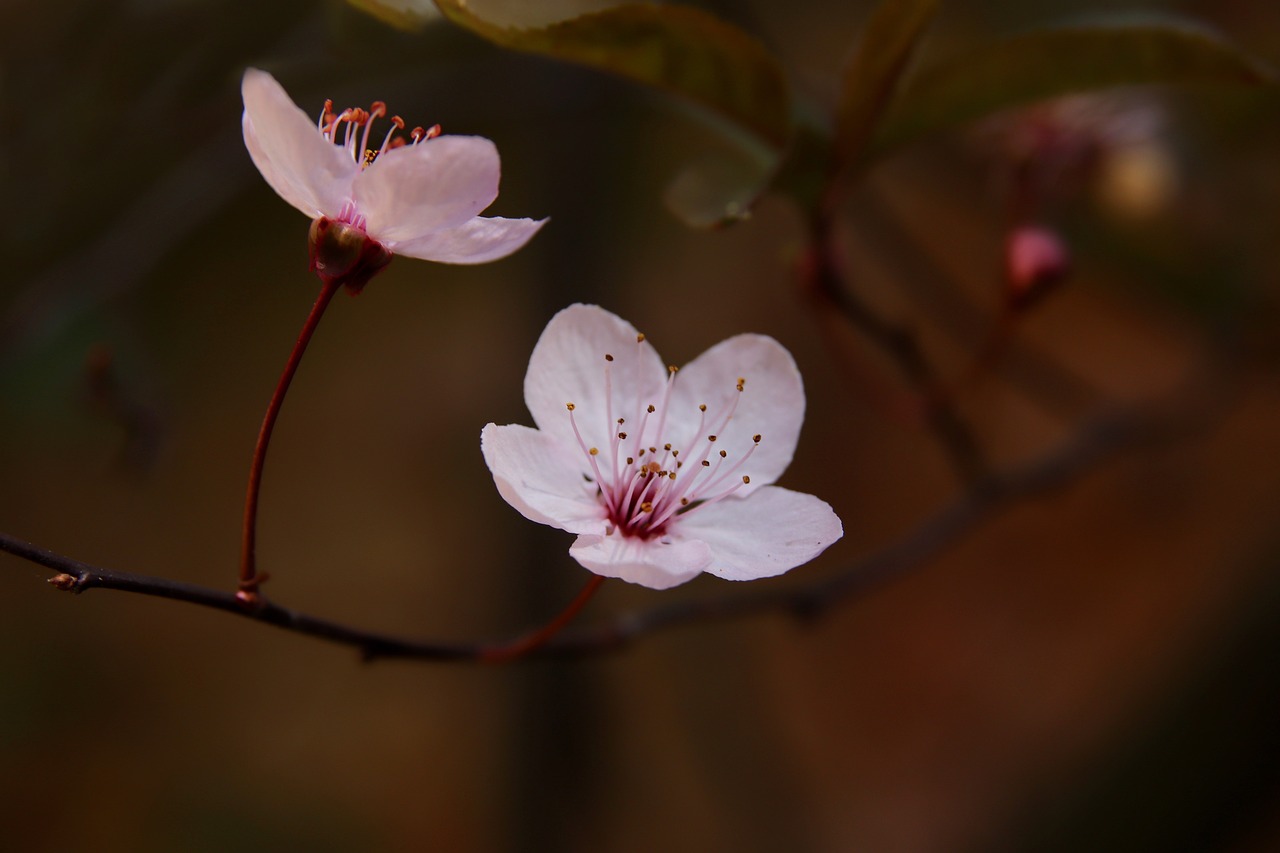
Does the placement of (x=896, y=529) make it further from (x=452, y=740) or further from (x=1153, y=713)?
(x=452, y=740)

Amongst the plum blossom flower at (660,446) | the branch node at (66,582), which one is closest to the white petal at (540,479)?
the plum blossom flower at (660,446)

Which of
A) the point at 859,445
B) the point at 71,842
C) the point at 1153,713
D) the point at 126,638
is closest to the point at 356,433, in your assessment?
the point at 126,638

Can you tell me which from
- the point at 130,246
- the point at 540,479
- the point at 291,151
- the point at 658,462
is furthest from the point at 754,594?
the point at 130,246

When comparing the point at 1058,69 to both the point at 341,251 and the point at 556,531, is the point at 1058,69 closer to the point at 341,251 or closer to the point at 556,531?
the point at 341,251

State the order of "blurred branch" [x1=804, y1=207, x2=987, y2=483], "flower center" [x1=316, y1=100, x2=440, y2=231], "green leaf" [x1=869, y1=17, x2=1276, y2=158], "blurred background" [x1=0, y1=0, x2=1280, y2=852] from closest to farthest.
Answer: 1. "flower center" [x1=316, y1=100, x2=440, y2=231]
2. "green leaf" [x1=869, y1=17, x2=1276, y2=158]
3. "blurred branch" [x1=804, y1=207, x2=987, y2=483]
4. "blurred background" [x1=0, y1=0, x2=1280, y2=852]

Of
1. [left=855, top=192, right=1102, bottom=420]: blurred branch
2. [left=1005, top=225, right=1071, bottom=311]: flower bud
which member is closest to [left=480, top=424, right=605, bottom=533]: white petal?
[left=1005, top=225, right=1071, bottom=311]: flower bud

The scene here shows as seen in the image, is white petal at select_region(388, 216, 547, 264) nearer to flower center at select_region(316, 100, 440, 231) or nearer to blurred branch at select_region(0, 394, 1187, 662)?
flower center at select_region(316, 100, 440, 231)

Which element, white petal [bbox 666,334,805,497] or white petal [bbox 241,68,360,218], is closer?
white petal [bbox 241,68,360,218]
